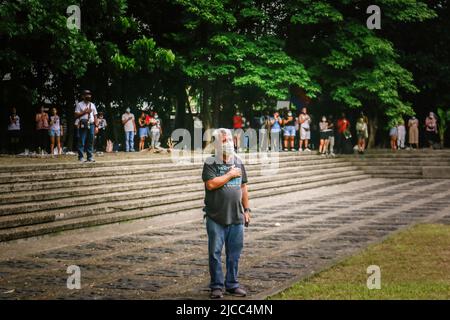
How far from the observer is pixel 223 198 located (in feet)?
24.5

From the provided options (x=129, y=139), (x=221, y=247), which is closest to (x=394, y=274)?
(x=221, y=247)

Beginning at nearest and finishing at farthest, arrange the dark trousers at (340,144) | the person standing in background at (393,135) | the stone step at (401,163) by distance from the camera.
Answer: the stone step at (401,163)
the dark trousers at (340,144)
the person standing in background at (393,135)

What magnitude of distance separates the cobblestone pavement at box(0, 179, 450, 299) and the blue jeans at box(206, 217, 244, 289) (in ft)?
0.97

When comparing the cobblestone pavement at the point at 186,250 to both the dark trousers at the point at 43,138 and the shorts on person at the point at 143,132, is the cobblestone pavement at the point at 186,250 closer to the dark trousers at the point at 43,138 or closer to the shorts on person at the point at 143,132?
the dark trousers at the point at 43,138

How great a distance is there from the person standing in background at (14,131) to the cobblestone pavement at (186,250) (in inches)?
390

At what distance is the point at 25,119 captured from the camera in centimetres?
2789

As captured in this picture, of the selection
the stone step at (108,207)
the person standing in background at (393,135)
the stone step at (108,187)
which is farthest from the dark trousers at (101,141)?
the person standing in background at (393,135)

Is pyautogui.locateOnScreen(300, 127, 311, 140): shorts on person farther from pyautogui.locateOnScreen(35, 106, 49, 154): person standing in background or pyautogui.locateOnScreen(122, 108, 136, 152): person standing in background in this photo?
pyautogui.locateOnScreen(35, 106, 49, 154): person standing in background

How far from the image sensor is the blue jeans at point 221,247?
7.48 m

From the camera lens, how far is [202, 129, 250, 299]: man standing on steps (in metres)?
7.44

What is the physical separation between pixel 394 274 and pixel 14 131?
716 inches

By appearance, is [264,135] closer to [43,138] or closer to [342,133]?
[342,133]

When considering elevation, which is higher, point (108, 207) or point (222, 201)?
point (222, 201)

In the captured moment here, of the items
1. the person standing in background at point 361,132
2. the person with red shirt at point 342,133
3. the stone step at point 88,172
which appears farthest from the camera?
the person with red shirt at point 342,133
